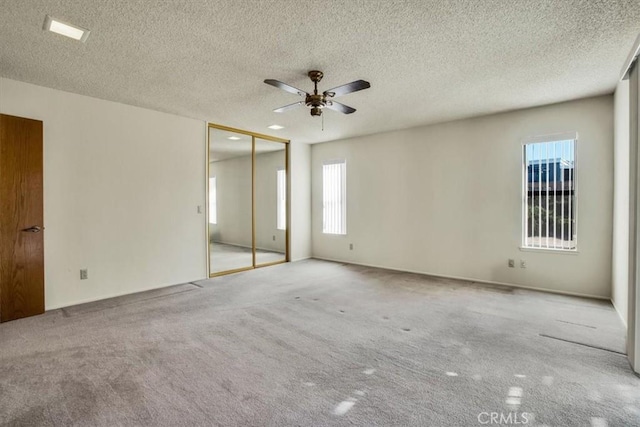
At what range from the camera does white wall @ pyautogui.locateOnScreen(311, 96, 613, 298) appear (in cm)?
408

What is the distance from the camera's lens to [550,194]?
4.36 meters

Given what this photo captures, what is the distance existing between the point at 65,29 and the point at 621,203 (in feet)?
18.3

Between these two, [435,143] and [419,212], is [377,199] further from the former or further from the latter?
[435,143]

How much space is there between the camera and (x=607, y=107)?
398cm

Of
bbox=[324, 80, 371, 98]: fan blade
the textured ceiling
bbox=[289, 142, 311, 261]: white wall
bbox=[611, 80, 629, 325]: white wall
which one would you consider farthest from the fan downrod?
bbox=[289, 142, 311, 261]: white wall

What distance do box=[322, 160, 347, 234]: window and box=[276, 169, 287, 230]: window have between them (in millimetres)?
931

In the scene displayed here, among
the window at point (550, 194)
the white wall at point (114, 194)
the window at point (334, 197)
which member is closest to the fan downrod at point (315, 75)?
the white wall at point (114, 194)

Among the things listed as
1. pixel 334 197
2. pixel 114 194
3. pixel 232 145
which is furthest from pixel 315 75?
pixel 232 145

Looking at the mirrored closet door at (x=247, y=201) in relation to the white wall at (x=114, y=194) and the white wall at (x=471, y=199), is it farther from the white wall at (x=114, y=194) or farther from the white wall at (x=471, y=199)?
the white wall at (x=114, y=194)

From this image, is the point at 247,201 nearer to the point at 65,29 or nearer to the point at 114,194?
the point at 114,194

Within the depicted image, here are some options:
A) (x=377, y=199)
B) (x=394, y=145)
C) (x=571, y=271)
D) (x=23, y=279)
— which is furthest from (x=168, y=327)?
(x=571, y=271)

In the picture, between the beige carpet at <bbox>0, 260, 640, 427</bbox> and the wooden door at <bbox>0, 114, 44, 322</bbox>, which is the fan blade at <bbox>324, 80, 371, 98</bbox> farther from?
the wooden door at <bbox>0, 114, 44, 322</bbox>

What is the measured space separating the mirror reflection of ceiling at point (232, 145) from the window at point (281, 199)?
635 millimetres

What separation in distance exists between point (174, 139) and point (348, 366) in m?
4.17
